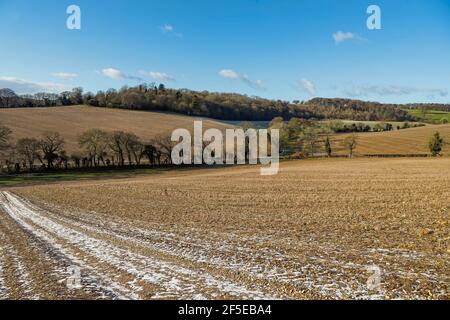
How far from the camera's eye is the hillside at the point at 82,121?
288ft

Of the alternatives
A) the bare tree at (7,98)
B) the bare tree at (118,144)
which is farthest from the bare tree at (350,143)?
the bare tree at (7,98)

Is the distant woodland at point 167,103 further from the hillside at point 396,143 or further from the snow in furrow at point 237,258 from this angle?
the snow in furrow at point 237,258

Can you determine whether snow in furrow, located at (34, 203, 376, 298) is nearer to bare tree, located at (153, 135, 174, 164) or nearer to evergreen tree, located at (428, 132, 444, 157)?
bare tree, located at (153, 135, 174, 164)

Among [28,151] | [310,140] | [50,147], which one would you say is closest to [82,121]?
[50,147]

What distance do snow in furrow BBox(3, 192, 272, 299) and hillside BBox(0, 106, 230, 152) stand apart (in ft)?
220

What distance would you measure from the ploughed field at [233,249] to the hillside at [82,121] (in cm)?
6344

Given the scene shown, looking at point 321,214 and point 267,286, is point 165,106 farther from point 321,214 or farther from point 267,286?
point 267,286

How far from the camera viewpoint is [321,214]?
1923 centimetres

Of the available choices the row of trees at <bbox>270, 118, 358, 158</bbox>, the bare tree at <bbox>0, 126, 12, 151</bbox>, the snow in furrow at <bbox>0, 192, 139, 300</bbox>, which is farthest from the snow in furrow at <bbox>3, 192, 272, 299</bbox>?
the row of trees at <bbox>270, 118, 358, 158</bbox>

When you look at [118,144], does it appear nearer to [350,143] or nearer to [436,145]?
[350,143]

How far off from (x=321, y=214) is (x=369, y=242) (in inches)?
234

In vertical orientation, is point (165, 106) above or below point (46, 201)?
above

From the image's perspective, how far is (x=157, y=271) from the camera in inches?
410
